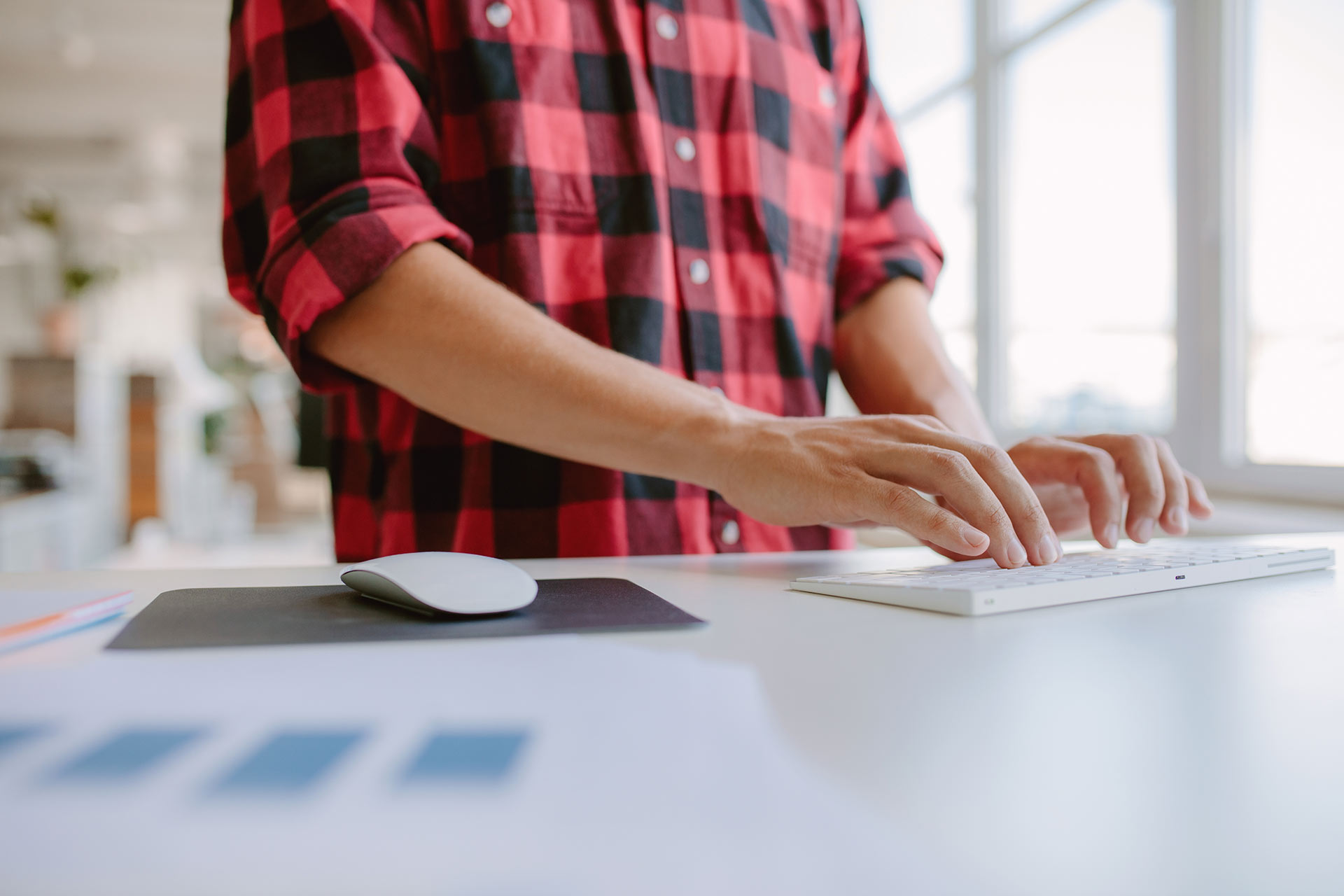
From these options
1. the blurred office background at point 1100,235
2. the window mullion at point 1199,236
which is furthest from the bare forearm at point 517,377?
the window mullion at point 1199,236

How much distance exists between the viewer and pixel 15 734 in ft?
0.94

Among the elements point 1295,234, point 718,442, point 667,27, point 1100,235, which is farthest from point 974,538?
point 1100,235

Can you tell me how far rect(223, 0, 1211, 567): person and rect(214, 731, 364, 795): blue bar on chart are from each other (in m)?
0.39

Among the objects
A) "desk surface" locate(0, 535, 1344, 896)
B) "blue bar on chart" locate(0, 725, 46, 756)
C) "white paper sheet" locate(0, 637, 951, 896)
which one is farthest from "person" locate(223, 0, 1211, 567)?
"blue bar on chart" locate(0, 725, 46, 756)

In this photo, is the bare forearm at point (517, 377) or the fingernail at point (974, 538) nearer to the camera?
the fingernail at point (974, 538)

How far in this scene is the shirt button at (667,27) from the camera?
97 cm

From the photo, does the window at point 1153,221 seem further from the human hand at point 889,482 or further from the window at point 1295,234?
the human hand at point 889,482

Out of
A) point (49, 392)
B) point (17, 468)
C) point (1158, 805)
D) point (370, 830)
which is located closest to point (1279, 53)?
→ point (1158, 805)

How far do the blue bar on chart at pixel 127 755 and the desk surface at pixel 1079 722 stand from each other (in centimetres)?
10

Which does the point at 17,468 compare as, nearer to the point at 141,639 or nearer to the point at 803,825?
the point at 141,639

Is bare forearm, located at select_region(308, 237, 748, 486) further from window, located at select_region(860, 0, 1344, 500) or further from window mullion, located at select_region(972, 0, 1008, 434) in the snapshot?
window mullion, located at select_region(972, 0, 1008, 434)

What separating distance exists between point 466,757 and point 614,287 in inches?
27.2

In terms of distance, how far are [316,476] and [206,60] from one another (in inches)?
182

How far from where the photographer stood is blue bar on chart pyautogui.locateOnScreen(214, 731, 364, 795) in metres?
0.24
